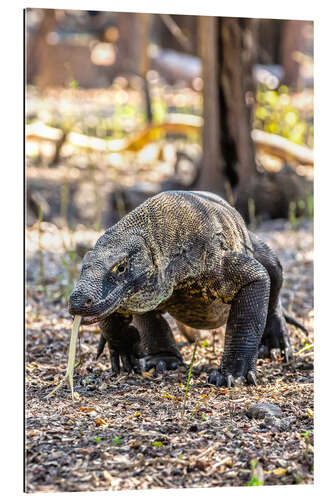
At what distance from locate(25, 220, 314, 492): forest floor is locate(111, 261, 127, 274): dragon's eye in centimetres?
61

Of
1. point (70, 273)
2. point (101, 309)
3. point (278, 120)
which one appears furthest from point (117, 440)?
point (278, 120)

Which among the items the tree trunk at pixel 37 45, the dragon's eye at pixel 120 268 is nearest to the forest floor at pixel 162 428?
the dragon's eye at pixel 120 268

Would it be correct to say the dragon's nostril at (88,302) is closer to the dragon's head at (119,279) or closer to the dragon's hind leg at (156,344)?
the dragon's head at (119,279)

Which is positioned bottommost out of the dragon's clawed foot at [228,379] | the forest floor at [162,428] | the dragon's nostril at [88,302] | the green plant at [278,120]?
the forest floor at [162,428]

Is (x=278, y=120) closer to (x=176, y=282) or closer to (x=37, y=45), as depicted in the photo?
(x=176, y=282)

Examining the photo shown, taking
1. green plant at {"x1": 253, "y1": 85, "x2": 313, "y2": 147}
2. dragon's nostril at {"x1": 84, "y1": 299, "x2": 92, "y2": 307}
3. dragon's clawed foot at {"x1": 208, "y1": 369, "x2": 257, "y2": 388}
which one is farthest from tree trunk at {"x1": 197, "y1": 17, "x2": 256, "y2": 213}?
dragon's nostril at {"x1": 84, "y1": 299, "x2": 92, "y2": 307}

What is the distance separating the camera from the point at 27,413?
11.7 feet

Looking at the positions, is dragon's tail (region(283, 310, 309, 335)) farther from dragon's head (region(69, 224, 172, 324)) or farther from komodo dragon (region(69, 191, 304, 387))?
dragon's head (region(69, 224, 172, 324))

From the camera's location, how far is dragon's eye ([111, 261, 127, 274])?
11.4 feet

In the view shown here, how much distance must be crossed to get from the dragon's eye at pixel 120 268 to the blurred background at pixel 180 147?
5.08 feet

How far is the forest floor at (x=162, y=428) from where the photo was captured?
3141mm

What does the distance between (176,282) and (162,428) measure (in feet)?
2.14

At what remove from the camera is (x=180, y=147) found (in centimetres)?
1110

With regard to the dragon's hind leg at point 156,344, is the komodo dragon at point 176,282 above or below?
above
